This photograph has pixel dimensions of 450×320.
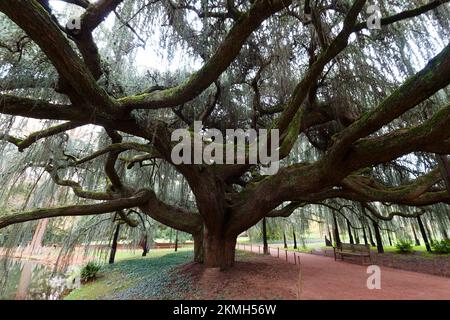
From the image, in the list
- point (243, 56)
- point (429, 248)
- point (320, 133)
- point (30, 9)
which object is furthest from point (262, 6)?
point (429, 248)

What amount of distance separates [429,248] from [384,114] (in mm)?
10623

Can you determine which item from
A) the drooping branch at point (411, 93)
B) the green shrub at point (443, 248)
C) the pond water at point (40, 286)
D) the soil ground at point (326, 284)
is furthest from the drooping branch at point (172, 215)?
the green shrub at point (443, 248)

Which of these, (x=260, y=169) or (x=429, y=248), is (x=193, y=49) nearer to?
(x=260, y=169)

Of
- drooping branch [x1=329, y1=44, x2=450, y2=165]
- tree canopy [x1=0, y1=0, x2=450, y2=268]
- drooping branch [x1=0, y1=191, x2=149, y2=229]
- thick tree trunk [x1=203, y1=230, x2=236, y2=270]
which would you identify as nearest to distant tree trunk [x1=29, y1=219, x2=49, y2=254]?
tree canopy [x1=0, y1=0, x2=450, y2=268]

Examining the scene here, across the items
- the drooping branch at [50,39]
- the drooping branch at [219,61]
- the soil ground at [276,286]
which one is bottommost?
the soil ground at [276,286]

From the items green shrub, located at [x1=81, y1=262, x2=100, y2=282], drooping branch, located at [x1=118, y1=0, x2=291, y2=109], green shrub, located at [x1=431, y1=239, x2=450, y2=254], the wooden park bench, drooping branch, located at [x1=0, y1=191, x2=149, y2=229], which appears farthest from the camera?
green shrub, located at [x1=431, y1=239, x2=450, y2=254]

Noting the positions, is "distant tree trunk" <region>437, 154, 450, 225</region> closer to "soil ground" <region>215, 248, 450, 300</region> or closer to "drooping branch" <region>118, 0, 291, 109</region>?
"soil ground" <region>215, 248, 450, 300</region>

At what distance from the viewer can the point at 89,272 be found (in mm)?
7078

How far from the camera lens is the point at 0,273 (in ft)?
14.7

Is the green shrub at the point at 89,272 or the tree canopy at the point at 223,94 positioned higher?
the tree canopy at the point at 223,94

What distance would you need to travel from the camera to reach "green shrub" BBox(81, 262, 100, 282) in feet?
23.0

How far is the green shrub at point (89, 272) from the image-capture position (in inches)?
277

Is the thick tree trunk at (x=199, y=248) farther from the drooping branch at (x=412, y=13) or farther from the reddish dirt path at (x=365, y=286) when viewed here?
the drooping branch at (x=412, y=13)

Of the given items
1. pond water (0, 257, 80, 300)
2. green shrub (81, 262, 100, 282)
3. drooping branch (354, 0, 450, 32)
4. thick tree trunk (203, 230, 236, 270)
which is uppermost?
drooping branch (354, 0, 450, 32)
